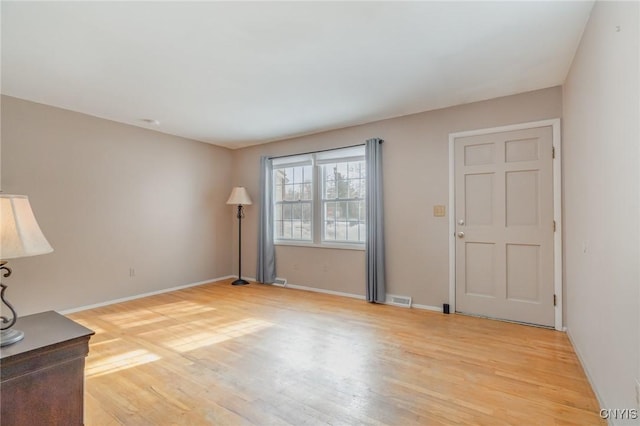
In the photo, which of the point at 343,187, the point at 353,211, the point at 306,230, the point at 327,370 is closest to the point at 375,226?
the point at 353,211

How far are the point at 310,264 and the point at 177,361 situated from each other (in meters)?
2.66

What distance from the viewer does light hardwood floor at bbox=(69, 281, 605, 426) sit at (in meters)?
1.85

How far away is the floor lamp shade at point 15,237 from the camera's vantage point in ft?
4.00

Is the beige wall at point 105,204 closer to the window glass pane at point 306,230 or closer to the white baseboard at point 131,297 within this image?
the white baseboard at point 131,297

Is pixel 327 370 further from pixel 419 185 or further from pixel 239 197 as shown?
pixel 239 197

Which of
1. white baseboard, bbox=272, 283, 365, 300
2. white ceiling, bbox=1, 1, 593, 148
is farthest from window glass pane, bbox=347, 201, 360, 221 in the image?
white ceiling, bbox=1, 1, 593, 148

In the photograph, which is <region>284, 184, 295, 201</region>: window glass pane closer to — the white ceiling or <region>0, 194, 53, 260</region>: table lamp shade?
the white ceiling

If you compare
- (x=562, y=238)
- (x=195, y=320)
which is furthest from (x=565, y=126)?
(x=195, y=320)

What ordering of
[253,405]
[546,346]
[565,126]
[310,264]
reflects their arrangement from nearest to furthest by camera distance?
[253,405] < [546,346] < [565,126] < [310,264]

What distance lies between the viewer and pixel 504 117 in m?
3.45

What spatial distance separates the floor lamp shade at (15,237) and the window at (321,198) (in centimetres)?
369

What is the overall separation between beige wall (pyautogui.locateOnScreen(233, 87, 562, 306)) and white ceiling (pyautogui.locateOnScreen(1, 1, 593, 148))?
214 millimetres

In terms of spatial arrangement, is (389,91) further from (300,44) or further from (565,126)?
(565,126)

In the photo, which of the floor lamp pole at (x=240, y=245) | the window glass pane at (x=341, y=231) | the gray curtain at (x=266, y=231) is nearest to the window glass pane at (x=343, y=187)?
the window glass pane at (x=341, y=231)
